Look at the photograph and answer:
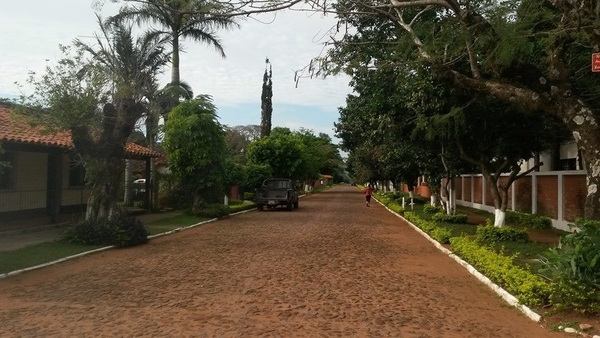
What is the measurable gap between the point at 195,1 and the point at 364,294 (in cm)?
567

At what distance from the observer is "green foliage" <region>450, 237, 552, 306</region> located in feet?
25.3

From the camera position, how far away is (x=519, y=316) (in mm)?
7469

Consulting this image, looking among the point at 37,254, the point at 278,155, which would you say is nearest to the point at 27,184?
the point at 37,254

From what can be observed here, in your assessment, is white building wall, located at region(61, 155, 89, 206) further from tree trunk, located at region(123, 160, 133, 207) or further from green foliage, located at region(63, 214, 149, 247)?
green foliage, located at region(63, 214, 149, 247)

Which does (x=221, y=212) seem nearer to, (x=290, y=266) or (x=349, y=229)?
(x=349, y=229)

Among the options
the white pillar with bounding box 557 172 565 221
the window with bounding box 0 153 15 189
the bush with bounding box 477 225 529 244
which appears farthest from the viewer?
the window with bounding box 0 153 15 189

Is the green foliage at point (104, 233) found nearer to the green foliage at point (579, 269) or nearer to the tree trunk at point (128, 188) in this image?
the green foliage at point (579, 269)

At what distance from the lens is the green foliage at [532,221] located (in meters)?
18.4

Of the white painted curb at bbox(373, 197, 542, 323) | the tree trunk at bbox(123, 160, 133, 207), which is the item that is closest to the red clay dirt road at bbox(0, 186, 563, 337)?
the white painted curb at bbox(373, 197, 542, 323)

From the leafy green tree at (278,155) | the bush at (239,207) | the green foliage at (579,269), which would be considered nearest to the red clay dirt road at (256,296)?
the green foliage at (579,269)

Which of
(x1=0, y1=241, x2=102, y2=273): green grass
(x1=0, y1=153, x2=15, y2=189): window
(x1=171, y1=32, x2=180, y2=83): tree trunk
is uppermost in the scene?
(x1=171, y1=32, x2=180, y2=83): tree trunk

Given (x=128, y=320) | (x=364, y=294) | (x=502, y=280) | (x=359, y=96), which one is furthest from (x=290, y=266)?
(x=359, y=96)

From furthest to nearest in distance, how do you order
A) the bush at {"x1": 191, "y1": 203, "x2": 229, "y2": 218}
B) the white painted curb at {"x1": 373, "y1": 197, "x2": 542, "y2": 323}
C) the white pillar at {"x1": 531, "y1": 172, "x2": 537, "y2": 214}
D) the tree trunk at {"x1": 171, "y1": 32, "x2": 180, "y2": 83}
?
the tree trunk at {"x1": 171, "y1": 32, "x2": 180, "y2": 83}, the bush at {"x1": 191, "y1": 203, "x2": 229, "y2": 218}, the white pillar at {"x1": 531, "y1": 172, "x2": 537, "y2": 214}, the white painted curb at {"x1": 373, "y1": 197, "x2": 542, "y2": 323}

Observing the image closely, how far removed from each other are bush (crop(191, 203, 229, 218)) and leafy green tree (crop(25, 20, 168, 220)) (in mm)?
8930
